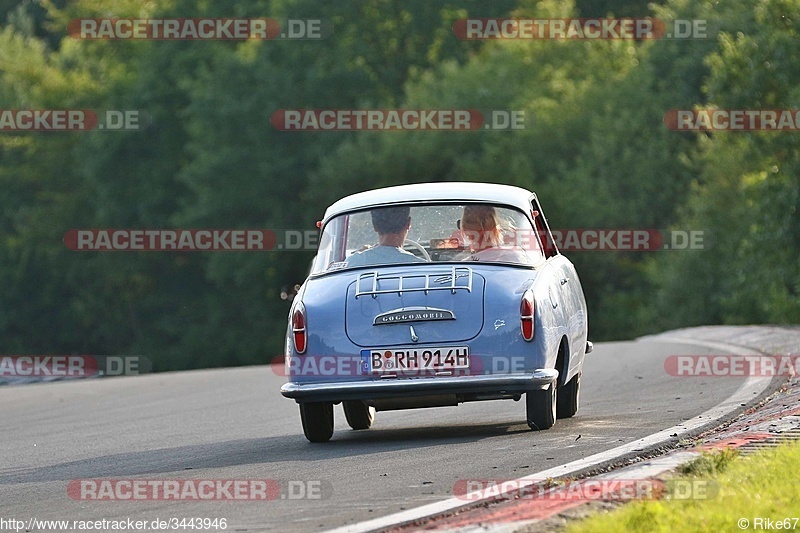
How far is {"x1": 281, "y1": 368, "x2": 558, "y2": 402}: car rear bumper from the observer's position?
1051 cm

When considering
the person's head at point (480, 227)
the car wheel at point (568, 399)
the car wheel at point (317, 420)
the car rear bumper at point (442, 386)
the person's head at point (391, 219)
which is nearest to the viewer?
the car rear bumper at point (442, 386)

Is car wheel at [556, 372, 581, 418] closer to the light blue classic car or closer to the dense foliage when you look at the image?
the light blue classic car

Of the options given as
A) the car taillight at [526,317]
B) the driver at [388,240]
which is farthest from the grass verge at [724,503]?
the driver at [388,240]

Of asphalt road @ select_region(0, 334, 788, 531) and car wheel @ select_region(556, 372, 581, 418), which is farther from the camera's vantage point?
car wheel @ select_region(556, 372, 581, 418)

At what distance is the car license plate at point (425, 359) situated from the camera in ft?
34.8

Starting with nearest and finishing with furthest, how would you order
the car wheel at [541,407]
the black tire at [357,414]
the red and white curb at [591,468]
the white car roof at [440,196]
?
the red and white curb at [591,468] < the car wheel at [541,407] < the white car roof at [440,196] < the black tire at [357,414]

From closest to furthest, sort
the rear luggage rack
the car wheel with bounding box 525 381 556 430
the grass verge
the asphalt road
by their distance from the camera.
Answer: the grass verge
the asphalt road
the rear luggage rack
the car wheel with bounding box 525 381 556 430

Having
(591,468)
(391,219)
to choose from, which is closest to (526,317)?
(391,219)

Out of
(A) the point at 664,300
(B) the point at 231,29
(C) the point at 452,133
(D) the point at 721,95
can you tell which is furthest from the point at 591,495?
(B) the point at 231,29

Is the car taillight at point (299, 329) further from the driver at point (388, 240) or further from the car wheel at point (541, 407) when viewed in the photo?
the car wheel at point (541, 407)

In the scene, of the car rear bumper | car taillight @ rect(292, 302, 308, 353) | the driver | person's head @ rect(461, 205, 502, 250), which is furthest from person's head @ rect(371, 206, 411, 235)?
the car rear bumper

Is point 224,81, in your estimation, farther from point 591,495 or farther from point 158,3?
point 591,495

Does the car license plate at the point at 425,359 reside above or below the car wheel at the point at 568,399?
above

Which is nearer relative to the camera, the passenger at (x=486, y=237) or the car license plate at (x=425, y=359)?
the car license plate at (x=425, y=359)
